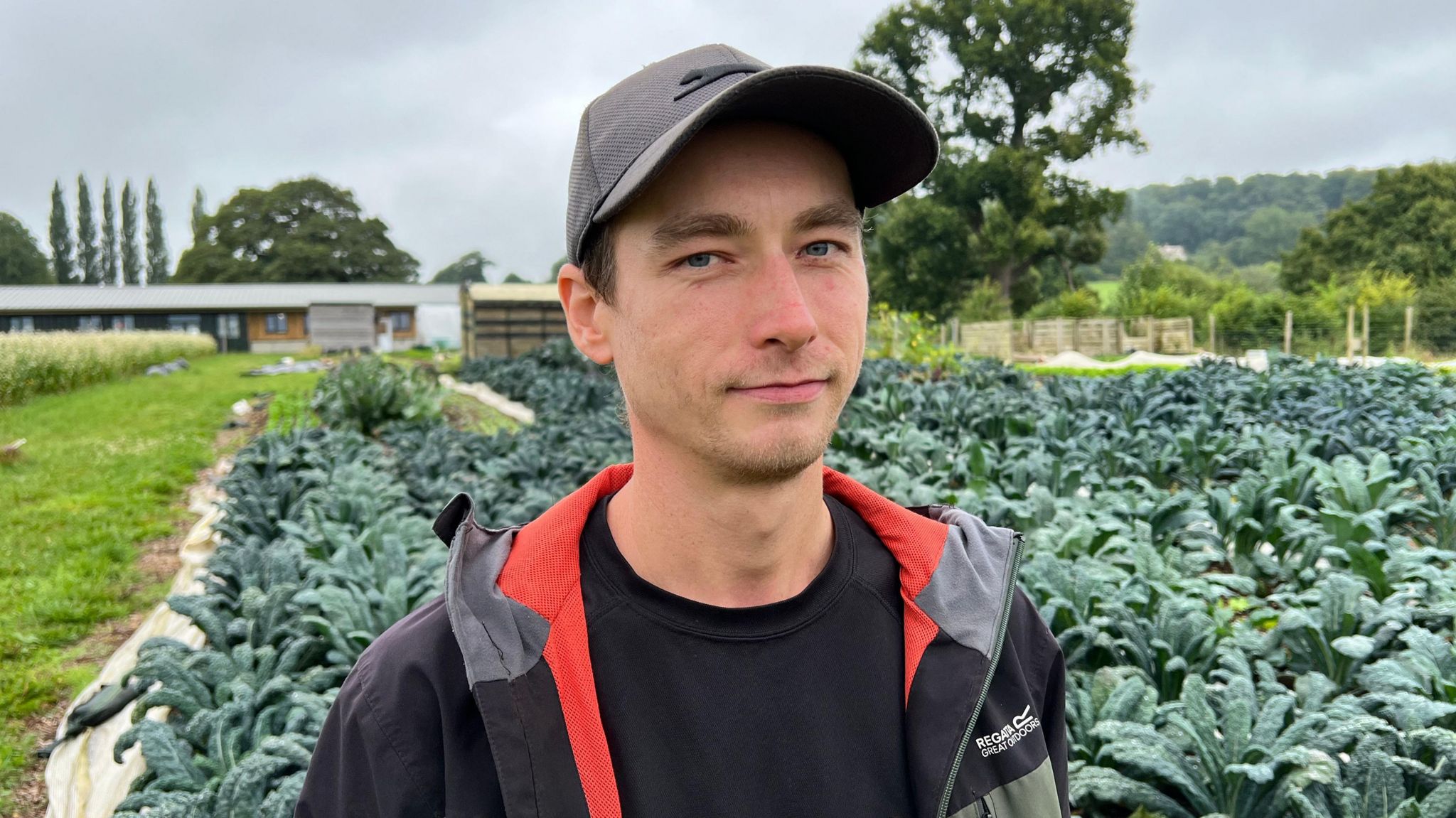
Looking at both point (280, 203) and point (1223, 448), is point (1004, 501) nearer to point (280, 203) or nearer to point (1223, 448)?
point (1223, 448)

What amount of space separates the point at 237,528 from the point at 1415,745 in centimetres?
586

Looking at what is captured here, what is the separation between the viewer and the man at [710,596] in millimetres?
1313

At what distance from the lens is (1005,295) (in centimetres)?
4000

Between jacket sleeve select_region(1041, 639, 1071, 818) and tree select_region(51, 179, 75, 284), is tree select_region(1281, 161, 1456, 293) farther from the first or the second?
tree select_region(51, 179, 75, 284)

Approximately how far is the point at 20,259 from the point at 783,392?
99.9 metres

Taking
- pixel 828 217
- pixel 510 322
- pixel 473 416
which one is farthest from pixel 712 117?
pixel 510 322

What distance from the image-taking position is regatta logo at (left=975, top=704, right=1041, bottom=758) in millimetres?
1483

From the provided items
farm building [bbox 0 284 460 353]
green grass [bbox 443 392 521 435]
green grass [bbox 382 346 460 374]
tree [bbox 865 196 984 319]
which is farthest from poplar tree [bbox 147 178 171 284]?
green grass [bbox 443 392 521 435]

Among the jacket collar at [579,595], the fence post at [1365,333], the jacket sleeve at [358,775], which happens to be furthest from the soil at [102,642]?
the fence post at [1365,333]

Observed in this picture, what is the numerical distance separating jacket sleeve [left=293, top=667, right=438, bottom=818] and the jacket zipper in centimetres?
76

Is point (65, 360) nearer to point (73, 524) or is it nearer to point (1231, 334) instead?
point (73, 524)

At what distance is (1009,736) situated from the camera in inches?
59.5

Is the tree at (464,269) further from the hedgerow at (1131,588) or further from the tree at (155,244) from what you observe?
the hedgerow at (1131,588)

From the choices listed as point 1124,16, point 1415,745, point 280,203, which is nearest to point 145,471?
point 1415,745
